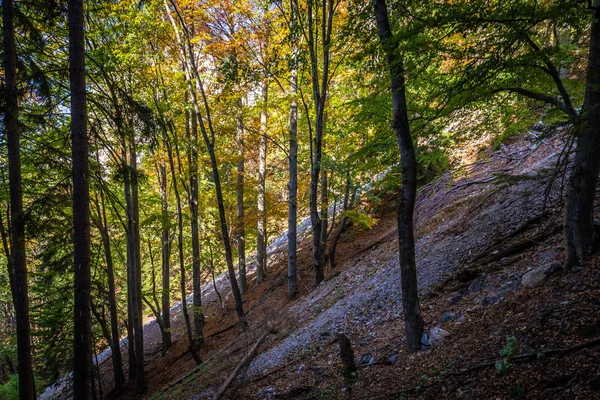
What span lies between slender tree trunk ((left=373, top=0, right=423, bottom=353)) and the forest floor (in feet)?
1.40

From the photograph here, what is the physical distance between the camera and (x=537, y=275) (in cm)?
514

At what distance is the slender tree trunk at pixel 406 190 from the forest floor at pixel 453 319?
0.43 m

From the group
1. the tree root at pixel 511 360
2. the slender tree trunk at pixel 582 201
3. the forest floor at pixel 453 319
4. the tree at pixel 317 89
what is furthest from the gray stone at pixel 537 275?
the tree at pixel 317 89

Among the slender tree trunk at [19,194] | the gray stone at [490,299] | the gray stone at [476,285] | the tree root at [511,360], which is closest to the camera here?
the tree root at [511,360]

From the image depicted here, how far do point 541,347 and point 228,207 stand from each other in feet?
48.3

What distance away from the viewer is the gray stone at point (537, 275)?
502 cm

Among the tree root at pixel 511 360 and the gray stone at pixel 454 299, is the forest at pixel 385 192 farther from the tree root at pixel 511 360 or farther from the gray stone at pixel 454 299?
the gray stone at pixel 454 299

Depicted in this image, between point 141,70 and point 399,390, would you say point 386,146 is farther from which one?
point 141,70

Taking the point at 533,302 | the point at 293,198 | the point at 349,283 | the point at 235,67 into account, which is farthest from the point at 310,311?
the point at 235,67

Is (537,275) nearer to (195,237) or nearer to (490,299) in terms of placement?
(490,299)

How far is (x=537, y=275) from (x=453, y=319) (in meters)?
1.41

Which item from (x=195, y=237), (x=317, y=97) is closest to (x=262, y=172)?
(x=195, y=237)

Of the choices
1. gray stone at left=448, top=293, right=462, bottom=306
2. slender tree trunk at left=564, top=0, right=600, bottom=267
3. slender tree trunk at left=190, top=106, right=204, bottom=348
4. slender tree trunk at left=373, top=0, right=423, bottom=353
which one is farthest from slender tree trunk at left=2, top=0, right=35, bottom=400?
slender tree trunk at left=564, top=0, right=600, bottom=267

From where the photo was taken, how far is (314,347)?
702 centimetres
